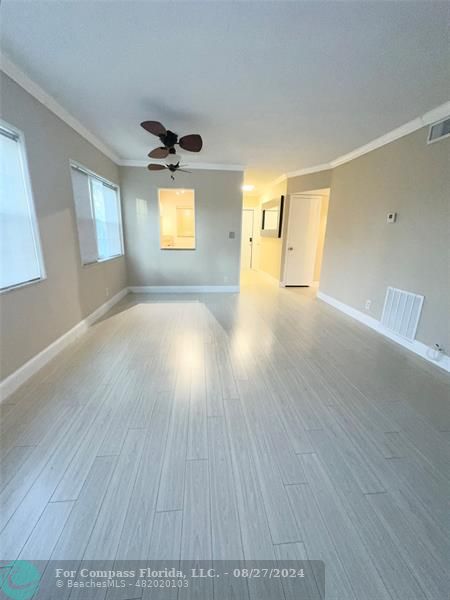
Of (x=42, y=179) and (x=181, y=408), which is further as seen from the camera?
(x=42, y=179)

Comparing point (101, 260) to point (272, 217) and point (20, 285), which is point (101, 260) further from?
point (272, 217)

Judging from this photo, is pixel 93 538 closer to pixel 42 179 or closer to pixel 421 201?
pixel 42 179

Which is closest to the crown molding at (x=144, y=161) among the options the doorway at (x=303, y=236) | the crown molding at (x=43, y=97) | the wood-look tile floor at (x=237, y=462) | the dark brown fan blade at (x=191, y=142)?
the crown molding at (x=43, y=97)

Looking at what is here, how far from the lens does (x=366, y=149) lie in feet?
12.2

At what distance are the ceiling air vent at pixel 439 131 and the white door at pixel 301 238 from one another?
301 cm

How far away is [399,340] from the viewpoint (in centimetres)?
317

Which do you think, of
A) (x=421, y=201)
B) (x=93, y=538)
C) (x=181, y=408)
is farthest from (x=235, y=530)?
(x=421, y=201)

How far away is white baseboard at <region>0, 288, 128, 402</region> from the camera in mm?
1988

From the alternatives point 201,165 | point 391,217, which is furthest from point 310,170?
point 391,217

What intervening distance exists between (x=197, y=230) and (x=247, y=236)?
10.9ft

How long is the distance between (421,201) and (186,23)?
295 cm

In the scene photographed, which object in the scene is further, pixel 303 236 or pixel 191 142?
pixel 303 236

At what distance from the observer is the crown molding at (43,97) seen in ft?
6.44

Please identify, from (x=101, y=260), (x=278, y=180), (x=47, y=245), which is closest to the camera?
(x=47, y=245)
